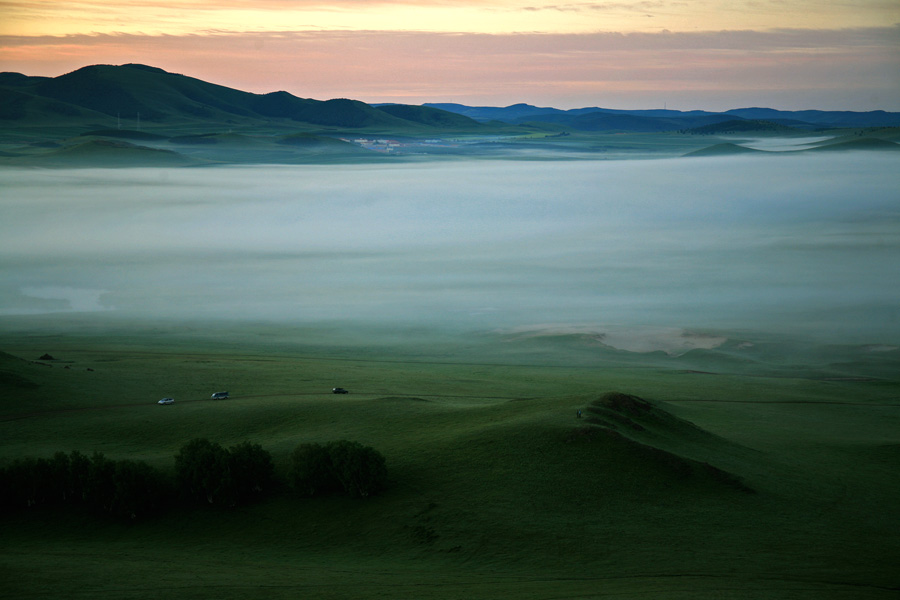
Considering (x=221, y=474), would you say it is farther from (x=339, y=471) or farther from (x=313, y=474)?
(x=339, y=471)

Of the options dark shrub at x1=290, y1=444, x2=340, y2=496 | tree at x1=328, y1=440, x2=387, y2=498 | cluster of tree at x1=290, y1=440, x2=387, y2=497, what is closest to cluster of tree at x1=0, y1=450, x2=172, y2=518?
dark shrub at x1=290, y1=444, x2=340, y2=496

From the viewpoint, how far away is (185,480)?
65.4 meters

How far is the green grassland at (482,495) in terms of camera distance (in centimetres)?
4975

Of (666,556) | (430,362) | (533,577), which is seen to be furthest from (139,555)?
(430,362)

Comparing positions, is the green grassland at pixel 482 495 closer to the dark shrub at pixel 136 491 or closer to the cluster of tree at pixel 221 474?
the dark shrub at pixel 136 491

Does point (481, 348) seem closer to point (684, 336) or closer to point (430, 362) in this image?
point (430, 362)

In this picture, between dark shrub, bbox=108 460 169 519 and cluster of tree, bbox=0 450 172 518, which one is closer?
dark shrub, bbox=108 460 169 519

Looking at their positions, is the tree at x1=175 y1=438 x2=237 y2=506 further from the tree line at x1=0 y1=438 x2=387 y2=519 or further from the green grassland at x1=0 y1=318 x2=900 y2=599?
the green grassland at x1=0 y1=318 x2=900 y2=599

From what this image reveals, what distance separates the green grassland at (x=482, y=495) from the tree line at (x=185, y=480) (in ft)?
4.70

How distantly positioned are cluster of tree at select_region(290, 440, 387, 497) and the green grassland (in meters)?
1.29

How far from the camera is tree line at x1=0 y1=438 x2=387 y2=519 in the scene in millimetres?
63688

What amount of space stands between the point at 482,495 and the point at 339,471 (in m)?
10.7

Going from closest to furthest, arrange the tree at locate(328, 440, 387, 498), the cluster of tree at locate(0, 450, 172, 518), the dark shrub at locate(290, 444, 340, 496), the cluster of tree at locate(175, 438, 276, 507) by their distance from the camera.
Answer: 1. the cluster of tree at locate(0, 450, 172, 518)
2. the cluster of tree at locate(175, 438, 276, 507)
3. the tree at locate(328, 440, 387, 498)
4. the dark shrub at locate(290, 444, 340, 496)

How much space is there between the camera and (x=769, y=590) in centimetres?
4728
